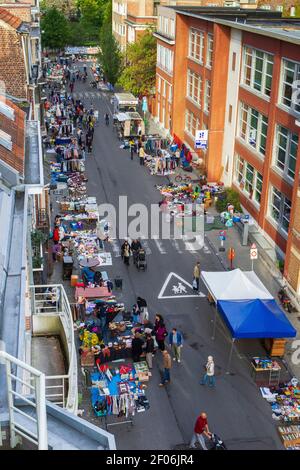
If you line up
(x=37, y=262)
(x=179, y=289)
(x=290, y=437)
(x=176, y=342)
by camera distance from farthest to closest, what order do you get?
(x=179, y=289)
(x=176, y=342)
(x=37, y=262)
(x=290, y=437)

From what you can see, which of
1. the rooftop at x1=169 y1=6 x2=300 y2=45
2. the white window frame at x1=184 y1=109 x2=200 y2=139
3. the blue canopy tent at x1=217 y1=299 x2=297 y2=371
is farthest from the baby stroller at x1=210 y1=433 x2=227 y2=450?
the white window frame at x1=184 y1=109 x2=200 y2=139

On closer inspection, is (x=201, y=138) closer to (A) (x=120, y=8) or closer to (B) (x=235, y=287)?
(B) (x=235, y=287)

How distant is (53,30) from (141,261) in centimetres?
7775

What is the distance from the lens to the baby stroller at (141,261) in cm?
2788

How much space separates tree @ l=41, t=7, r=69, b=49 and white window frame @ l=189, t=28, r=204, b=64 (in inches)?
2195

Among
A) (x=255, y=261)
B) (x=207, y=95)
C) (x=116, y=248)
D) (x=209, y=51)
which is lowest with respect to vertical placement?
(x=255, y=261)

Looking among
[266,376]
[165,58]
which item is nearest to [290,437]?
[266,376]

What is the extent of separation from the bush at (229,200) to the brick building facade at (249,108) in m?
0.42

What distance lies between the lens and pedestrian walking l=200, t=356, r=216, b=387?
1927cm

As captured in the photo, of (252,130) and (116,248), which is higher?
(252,130)

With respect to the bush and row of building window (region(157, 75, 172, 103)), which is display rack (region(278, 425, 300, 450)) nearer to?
the bush

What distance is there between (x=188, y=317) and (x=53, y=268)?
7284 mm

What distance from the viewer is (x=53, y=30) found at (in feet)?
315

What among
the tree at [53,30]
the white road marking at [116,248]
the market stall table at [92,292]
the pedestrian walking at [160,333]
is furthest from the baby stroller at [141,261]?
the tree at [53,30]
